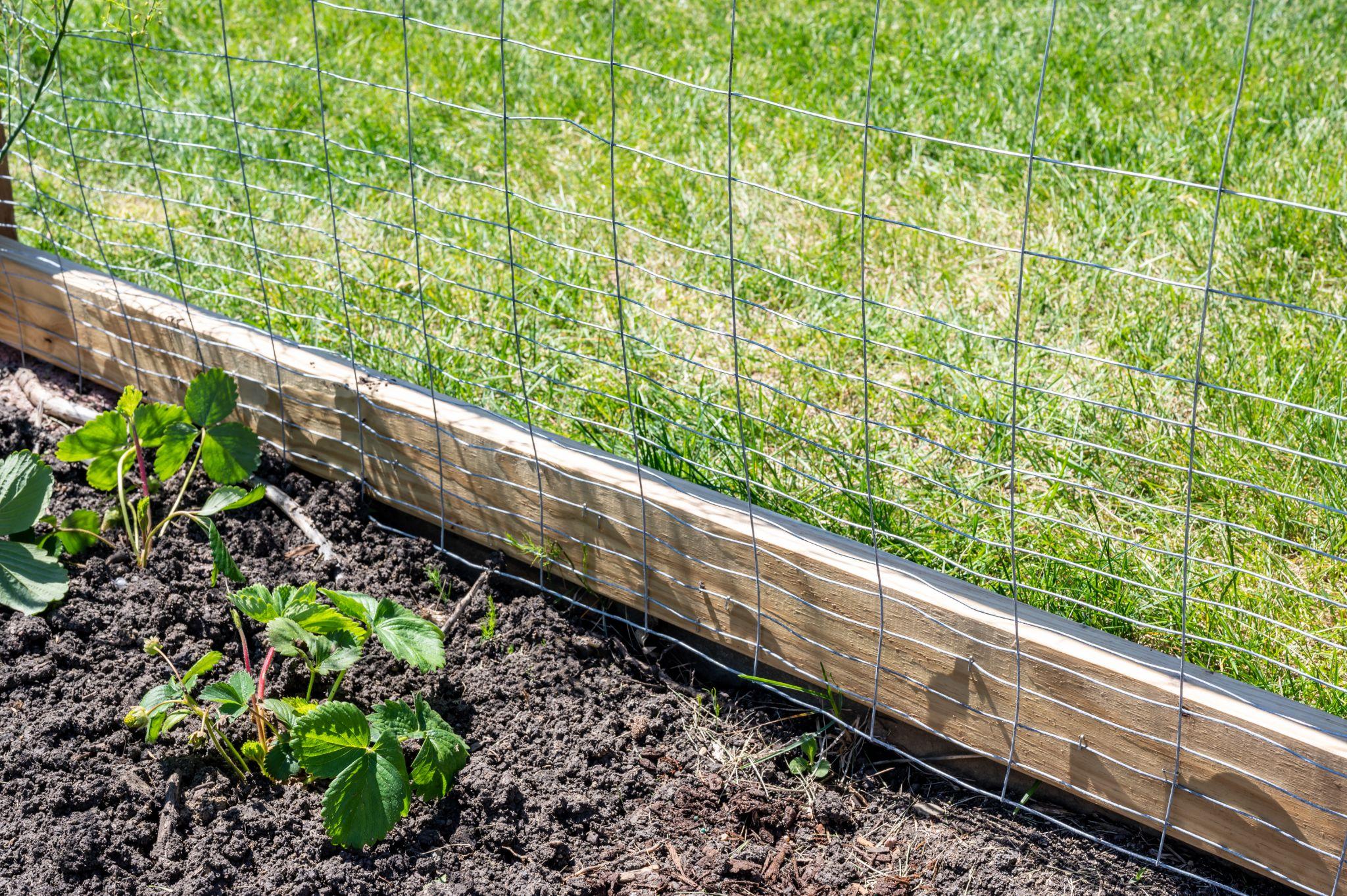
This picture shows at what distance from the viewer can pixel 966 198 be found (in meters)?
3.34

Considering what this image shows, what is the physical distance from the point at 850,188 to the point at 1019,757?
2.05m

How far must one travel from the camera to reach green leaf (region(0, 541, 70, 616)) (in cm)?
205

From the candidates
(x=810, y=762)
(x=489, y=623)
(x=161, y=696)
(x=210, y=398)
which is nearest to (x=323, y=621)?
(x=161, y=696)

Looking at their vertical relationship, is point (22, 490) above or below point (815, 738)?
above

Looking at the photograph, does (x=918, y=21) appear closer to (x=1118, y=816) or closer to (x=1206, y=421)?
(x=1206, y=421)

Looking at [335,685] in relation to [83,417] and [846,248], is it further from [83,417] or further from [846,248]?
[846,248]

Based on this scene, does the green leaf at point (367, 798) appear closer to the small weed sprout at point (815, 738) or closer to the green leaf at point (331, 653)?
the green leaf at point (331, 653)

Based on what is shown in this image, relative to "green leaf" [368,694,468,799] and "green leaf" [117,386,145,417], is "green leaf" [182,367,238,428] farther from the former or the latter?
"green leaf" [368,694,468,799]

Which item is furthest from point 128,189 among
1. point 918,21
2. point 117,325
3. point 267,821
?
point 918,21

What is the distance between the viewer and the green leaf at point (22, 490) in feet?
6.88

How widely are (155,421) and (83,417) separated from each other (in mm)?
574

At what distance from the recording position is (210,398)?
223cm

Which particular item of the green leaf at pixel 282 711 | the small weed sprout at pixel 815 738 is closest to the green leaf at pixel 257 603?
the green leaf at pixel 282 711

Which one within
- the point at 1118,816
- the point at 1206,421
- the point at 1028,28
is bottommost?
the point at 1118,816
